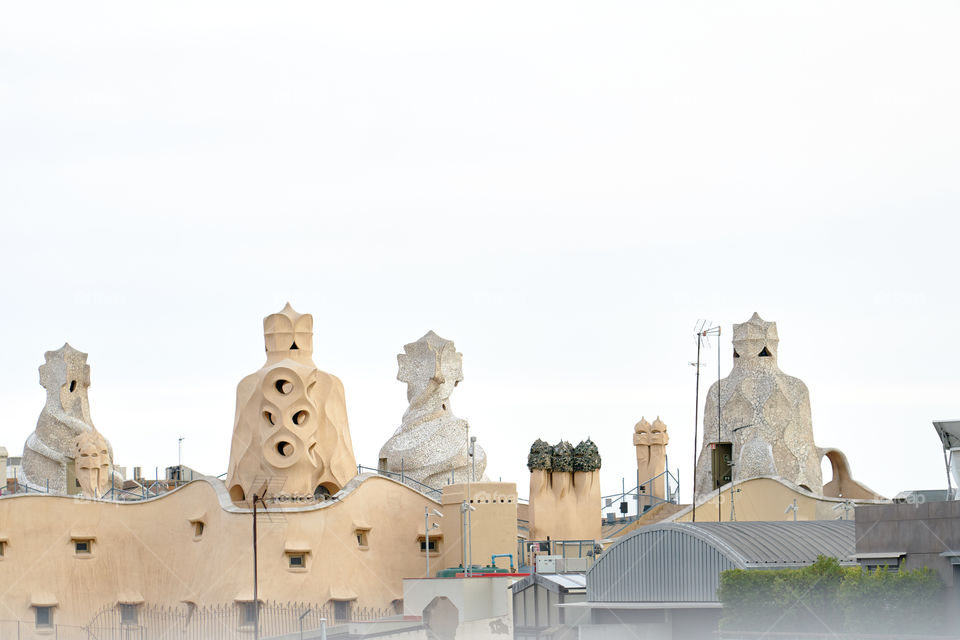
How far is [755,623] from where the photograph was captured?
28906 mm

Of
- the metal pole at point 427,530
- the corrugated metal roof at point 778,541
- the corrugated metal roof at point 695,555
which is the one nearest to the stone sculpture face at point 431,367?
the metal pole at point 427,530

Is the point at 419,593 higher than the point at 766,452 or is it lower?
lower

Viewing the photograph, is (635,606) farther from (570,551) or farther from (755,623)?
(570,551)

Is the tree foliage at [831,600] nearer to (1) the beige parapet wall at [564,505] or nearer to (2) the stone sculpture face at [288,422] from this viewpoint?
(1) the beige parapet wall at [564,505]

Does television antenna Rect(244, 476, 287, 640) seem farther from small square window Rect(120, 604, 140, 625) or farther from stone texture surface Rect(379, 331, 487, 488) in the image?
stone texture surface Rect(379, 331, 487, 488)

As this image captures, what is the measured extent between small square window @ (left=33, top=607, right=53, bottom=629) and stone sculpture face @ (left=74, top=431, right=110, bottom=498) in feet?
16.9

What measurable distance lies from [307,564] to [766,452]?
679 inches

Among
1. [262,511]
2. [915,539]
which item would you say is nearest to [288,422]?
[262,511]

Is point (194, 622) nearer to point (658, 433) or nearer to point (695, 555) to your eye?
point (658, 433)

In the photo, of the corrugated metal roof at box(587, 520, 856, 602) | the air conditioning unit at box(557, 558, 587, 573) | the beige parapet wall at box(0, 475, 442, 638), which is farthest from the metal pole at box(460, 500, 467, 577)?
the corrugated metal roof at box(587, 520, 856, 602)

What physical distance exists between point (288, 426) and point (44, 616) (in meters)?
9.59

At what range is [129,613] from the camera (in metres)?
51.8

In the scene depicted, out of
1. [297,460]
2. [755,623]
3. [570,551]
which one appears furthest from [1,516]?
[755,623]

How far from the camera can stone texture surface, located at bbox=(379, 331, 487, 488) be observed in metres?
55.9
